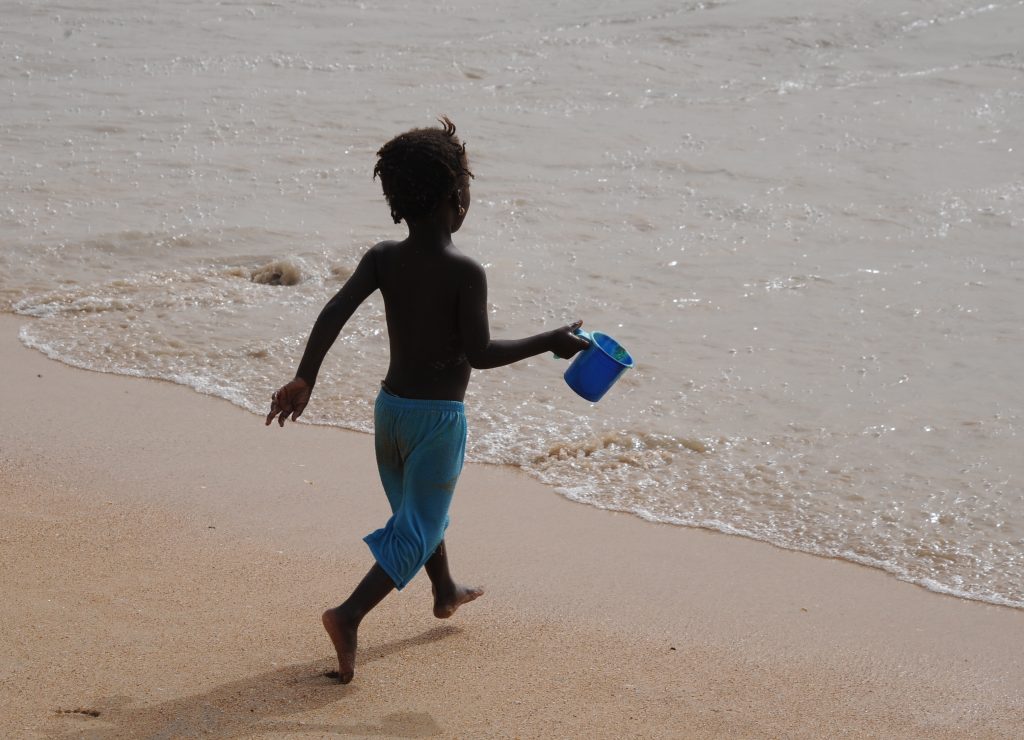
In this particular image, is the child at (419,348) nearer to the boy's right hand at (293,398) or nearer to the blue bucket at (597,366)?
the boy's right hand at (293,398)

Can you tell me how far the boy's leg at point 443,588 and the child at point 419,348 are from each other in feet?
0.65

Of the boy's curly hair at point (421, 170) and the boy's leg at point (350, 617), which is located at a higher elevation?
the boy's curly hair at point (421, 170)

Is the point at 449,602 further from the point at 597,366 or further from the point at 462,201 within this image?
the point at 462,201

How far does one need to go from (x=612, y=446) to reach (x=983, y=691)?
2.16 meters

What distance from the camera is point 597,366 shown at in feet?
10.2

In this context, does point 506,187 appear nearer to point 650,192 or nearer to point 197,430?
point 650,192

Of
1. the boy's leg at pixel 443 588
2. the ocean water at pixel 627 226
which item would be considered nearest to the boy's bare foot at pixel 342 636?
the boy's leg at pixel 443 588

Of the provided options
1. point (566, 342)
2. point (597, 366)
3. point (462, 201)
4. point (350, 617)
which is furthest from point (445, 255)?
point (350, 617)

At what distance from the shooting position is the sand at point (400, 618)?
8.99 ft

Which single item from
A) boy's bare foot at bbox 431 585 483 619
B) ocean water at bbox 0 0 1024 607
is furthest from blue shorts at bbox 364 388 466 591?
ocean water at bbox 0 0 1024 607

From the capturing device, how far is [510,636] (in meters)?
3.34

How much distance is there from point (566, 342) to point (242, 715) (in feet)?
3.84

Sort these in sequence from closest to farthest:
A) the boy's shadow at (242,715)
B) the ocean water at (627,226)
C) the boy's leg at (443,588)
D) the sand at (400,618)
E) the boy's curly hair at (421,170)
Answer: the boy's shadow at (242,715) → the sand at (400,618) → the boy's curly hair at (421,170) → the boy's leg at (443,588) → the ocean water at (627,226)

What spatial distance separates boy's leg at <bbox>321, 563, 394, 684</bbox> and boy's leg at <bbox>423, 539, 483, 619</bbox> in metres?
0.32
